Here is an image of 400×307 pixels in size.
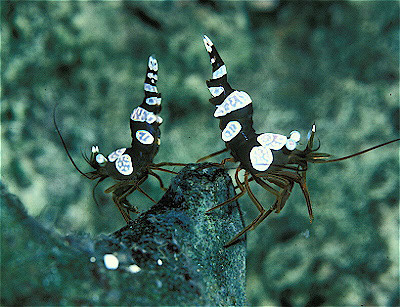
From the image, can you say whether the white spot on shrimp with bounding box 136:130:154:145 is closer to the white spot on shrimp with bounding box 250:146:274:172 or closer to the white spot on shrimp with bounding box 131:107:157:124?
the white spot on shrimp with bounding box 131:107:157:124

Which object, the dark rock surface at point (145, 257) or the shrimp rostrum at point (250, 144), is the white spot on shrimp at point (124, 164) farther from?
the shrimp rostrum at point (250, 144)

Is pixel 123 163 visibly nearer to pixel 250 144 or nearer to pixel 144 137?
pixel 144 137

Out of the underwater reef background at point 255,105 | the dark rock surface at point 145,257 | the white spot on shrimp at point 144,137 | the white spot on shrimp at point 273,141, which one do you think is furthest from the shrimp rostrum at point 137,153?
the underwater reef background at point 255,105

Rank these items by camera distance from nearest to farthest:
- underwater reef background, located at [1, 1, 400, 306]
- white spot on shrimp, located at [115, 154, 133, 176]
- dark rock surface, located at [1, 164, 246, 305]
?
dark rock surface, located at [1, 164, 246, 305] → white spot on shrimp, located at [115, 154, 133, 176] → underwater reef background, located at [1, 1, 400, 306]

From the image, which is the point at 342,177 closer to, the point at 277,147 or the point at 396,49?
the point at 396,49

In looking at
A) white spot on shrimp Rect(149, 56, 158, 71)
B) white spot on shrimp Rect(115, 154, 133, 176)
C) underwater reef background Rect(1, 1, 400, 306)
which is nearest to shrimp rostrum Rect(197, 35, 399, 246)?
white spot on shrimp Rect(149, 56, 158, 71)

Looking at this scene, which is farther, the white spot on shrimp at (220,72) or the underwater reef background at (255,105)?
the underwater reef background at (255,105)
